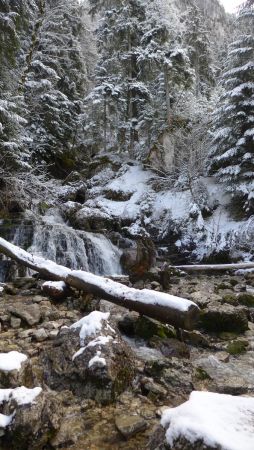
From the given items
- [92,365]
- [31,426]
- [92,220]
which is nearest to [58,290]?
[92,365]

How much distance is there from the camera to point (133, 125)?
77.7ft

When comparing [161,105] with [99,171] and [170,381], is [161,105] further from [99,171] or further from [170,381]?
[170,381]

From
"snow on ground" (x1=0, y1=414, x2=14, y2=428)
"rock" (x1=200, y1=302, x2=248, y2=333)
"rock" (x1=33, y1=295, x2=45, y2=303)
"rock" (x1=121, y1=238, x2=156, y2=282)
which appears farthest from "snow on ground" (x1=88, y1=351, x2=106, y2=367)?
"rock" (x1=121, y1=238, x2=156, y2=282)

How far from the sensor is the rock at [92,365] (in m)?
3.33

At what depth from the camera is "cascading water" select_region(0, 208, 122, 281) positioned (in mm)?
12766

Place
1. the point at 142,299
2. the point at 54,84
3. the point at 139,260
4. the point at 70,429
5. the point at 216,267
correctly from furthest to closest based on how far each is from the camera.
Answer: the point at 54,84, the point at 216,267, the point at 139,260, the point at 142,299, the point at 70,429

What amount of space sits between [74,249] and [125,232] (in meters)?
4.42

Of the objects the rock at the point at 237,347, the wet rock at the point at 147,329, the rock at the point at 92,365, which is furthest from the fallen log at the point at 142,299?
the rock at the point at 92,365

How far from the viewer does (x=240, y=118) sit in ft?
53.2

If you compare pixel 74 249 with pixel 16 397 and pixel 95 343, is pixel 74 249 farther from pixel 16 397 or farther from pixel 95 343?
pixel 16 397

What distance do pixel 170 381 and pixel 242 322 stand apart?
8.80 feet

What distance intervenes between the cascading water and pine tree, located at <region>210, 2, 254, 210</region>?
21.9 ft

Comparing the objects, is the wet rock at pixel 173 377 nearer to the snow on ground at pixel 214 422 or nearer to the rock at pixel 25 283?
the snow on ground at pixel 214 422

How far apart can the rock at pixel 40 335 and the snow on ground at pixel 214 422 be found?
118 inches
